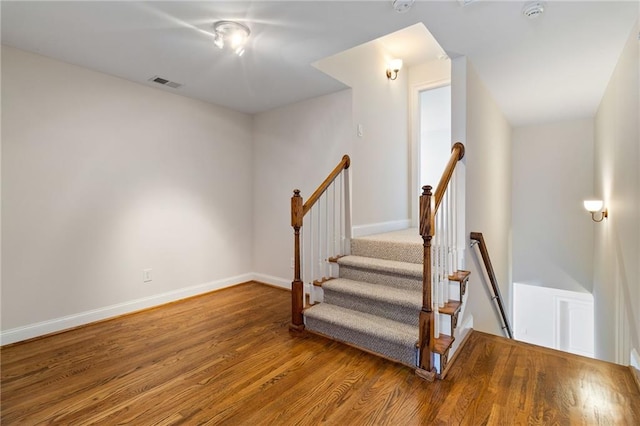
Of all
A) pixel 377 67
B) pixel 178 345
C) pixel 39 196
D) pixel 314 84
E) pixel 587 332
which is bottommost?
pixel 587 332

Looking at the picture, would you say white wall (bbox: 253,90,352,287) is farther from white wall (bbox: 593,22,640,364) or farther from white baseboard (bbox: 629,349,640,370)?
white baseboard (bbox: 629,349,640,370)

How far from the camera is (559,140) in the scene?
4.48 meters

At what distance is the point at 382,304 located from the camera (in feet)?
8.24

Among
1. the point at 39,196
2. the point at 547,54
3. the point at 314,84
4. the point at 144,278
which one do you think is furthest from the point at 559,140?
the point at 39,196

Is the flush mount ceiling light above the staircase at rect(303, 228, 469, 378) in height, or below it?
above

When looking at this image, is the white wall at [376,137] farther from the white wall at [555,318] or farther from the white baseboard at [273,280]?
the white wall at [555,318]

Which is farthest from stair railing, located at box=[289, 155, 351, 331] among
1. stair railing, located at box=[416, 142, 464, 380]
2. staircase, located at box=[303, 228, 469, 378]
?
stair railing, located at box=[416, 142, 464, 380]

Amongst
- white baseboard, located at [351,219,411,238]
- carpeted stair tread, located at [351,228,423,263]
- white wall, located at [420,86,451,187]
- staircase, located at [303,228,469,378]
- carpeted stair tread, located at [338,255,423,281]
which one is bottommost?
staircase, located at [303,228,469,378]

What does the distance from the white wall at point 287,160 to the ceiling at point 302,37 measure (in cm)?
40

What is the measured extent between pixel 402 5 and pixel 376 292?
2.07 meters

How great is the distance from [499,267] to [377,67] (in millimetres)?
2993

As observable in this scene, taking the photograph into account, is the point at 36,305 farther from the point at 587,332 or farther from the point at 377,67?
the point at 587,332

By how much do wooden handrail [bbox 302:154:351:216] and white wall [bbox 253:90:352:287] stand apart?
0.44ft

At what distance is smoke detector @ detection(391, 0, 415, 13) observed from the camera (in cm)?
184
